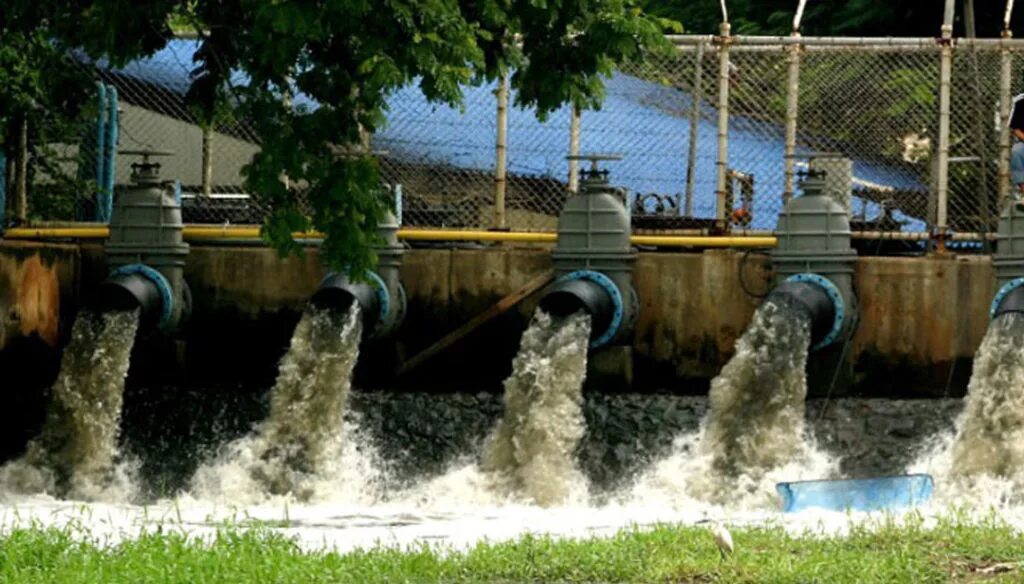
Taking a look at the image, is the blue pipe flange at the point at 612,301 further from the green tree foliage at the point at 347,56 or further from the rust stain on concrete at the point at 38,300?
the rust stain on concrete at the point at 38,300

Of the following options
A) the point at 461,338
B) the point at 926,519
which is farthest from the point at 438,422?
the point at 926,519

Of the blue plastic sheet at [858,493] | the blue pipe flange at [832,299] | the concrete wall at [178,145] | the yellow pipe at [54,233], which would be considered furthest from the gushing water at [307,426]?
the blue plastic sheet at [858,493]

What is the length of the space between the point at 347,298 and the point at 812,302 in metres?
3.69

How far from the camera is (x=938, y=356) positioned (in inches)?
765

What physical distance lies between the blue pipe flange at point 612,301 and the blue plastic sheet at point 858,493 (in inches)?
112

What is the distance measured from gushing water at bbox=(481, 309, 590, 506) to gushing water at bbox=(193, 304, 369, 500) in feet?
3.87

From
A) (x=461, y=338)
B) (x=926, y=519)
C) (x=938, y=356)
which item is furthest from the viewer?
(x=461, y=338)

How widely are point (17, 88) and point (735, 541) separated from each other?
359 inches

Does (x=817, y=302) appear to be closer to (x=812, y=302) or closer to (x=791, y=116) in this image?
(x=812, y=302)

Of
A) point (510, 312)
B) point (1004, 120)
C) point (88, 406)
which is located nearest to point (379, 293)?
point (510, 312)

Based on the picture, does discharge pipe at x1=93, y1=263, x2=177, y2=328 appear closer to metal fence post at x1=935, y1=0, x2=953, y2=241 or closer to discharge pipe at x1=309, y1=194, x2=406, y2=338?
discharge pipe at x1=309, y1=194, x2=406, y2=338

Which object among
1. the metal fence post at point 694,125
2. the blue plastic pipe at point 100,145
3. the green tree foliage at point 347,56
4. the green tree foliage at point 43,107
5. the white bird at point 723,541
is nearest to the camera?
the white bird at point 723,541

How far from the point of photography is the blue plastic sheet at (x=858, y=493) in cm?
1672

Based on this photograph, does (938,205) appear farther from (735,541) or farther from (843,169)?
(735,541)
